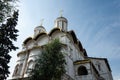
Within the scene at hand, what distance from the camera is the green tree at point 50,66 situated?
519 inches

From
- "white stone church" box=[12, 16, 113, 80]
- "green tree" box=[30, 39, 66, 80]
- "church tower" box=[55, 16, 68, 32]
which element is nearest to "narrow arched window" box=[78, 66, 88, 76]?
"white stone church" box=[12, 16, 113, 80]

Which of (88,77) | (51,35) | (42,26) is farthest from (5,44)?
(42,26)

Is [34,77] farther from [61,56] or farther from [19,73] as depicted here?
[19,73]

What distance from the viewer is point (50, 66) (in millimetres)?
13406

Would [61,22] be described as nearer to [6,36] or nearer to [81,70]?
[81,70]

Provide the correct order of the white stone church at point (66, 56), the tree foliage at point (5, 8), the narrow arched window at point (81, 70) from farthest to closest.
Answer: the narrow arched window at point (81, 70), the white stone church at point (66, 56), the tree foliage at point (5, 8)

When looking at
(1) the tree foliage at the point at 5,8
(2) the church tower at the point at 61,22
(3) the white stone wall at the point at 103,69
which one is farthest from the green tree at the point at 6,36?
(3) the white stone wall at the point at 103,69

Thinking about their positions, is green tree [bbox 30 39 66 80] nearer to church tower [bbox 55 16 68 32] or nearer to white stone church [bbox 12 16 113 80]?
white stone church [bbox 12 16 113 80]

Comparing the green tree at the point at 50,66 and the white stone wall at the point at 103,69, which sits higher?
the white stone wall at the point at 103,69

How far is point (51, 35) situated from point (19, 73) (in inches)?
309

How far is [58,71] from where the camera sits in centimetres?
1335

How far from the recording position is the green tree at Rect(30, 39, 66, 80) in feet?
43.3

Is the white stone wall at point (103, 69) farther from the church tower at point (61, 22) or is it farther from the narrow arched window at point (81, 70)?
the church tower at point (61, 22)

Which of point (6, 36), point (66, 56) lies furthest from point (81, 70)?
point (6, 36)
